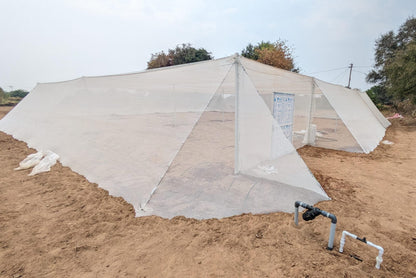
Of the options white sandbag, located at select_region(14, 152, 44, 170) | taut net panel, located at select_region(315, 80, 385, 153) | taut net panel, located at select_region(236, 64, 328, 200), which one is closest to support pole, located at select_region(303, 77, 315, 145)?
taut net panel, located at select_region(315, 80, 385, 153)

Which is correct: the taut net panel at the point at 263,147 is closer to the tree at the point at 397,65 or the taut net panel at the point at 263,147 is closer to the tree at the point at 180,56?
the tree at the point at 397,65

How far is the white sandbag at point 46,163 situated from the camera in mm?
3142

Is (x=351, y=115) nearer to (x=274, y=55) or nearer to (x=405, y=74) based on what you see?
(x=405, y=74)

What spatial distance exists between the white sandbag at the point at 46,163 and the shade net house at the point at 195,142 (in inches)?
A: 4.9

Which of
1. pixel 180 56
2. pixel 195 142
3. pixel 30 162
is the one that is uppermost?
pixel 180 56

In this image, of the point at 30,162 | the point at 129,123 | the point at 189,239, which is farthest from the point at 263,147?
the point at 30,162

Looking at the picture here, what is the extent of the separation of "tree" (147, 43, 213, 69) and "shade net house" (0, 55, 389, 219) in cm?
1447

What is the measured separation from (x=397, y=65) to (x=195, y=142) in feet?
35.0

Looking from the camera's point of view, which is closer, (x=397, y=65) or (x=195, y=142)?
(x=195, y=142)

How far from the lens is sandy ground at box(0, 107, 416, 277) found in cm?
133

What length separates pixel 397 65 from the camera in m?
8.35

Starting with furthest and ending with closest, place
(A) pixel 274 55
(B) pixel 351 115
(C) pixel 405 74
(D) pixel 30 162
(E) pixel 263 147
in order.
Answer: (A) pixel 274 55 → (C) pixel 405 74 → (B) pixel 351 115 → (D) pixel 30 162 → (E) pixel 263 147

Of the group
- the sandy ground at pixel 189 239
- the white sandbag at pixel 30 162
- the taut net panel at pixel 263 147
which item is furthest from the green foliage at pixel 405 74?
the white sandbag at pixel 30 162

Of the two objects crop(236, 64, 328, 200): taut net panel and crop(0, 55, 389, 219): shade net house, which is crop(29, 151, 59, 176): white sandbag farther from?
crop(236, 64, 328, 200): taut net panel
